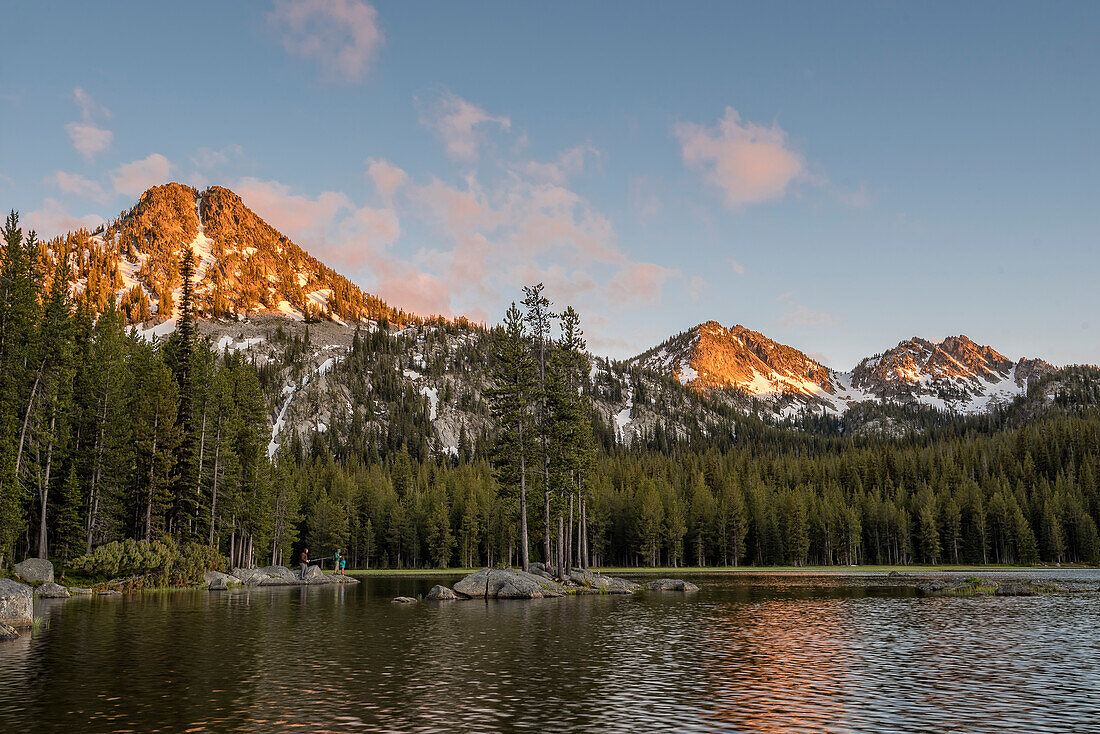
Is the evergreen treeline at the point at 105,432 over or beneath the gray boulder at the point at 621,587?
over

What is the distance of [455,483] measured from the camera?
15238 centimetres

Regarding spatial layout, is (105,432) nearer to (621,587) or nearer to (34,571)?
(34,571)

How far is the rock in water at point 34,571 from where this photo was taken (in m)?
53.3

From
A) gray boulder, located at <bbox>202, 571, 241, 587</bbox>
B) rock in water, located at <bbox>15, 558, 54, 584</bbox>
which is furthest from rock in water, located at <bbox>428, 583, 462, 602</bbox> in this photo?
rock in water, located at <bbox>15, 558, 54, 584</bbox>

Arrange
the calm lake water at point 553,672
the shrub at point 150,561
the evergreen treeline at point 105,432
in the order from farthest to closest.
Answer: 1. the shrub at point 150,561
2. the evergreen treeline at point 105,432
3. the calm lake water at point 553,672

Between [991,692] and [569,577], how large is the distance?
169 feet

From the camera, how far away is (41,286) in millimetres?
58375

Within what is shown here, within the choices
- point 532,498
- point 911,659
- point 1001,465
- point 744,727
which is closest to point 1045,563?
point 1001,465

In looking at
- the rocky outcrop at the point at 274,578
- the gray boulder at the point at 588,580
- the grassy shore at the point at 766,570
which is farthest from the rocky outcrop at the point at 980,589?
the rocky outcrop at the point at 274,578

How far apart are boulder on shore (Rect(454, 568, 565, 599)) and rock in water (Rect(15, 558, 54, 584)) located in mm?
28903

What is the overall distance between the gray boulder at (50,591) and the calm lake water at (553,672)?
10474 millimetres

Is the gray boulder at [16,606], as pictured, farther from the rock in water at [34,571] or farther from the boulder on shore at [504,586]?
the boulder on shore at [504,586]

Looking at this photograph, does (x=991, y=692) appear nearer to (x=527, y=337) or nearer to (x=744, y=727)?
(x=744, y=727)

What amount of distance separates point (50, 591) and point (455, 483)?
3991 inches
